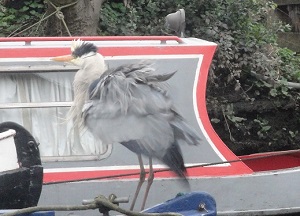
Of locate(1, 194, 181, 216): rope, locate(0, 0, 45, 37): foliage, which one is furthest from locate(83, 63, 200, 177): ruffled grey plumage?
locate(0, 0, 45, 37): foliage

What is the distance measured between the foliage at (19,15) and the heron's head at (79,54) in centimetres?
259

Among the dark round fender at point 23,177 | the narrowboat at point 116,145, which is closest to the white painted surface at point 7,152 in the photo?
the dark round fender at point 23,177

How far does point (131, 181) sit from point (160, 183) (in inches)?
6.9

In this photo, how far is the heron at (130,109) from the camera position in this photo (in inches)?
189

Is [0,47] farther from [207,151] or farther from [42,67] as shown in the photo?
[207,151]

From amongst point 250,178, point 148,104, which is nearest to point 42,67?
point 148,104

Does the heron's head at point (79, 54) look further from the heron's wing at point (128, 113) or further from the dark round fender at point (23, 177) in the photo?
the dark round fender at point (23, 177)

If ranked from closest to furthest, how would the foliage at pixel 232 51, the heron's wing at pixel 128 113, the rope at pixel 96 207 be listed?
the rope at pixel 96 207, the heron's wing at pixel 128 113, the foliage at pixel 232 51

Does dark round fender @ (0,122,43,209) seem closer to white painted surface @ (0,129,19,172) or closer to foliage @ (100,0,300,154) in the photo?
white painted surface @ (0,129,19,172)

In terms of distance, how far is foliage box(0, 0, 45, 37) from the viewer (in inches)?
295

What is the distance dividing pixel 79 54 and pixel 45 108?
379mm

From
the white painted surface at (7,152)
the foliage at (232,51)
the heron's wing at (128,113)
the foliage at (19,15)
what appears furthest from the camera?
the foliage at (19,15)

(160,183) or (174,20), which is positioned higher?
(174,20)

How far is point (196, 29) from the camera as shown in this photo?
7383 millimetres
